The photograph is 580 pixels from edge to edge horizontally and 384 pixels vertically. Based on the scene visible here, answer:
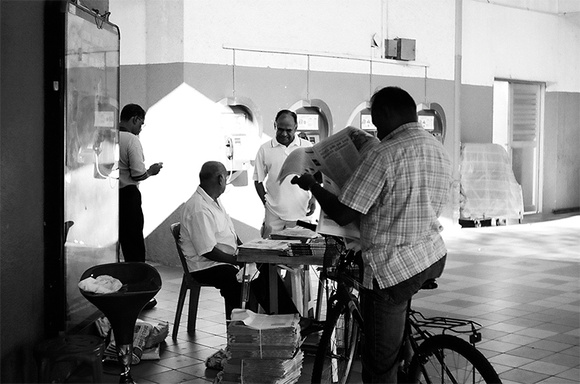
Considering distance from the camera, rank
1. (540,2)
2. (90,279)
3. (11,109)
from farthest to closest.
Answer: (540,2), (90,279), (11,109)

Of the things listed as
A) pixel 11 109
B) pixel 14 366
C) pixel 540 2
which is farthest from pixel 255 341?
pixel 540 2

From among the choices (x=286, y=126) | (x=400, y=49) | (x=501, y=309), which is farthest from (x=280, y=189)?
(x=400, y=49)

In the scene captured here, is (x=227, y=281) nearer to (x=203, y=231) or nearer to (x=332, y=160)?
(x=203, y=231)

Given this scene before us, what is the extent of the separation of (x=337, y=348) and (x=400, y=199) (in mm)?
1254

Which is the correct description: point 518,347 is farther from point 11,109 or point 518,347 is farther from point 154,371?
point 11,109

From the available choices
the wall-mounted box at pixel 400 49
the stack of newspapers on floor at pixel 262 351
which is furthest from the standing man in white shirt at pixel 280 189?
the wall-mounted box at pixel 400 49

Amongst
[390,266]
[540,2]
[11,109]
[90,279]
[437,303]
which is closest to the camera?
[390,266]

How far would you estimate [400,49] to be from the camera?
10977 millimetres

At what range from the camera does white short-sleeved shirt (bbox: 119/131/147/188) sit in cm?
686

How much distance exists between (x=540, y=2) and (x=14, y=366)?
12383 millimetres

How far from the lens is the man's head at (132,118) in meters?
7.01

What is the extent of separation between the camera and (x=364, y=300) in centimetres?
373

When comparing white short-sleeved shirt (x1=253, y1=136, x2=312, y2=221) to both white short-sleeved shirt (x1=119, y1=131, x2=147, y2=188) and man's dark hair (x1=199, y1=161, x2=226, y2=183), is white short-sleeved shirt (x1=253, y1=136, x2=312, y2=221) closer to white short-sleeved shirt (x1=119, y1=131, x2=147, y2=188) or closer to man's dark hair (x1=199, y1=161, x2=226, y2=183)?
white short-sleeved shirt (x1=119, y1=131, x2=147, y2=188)

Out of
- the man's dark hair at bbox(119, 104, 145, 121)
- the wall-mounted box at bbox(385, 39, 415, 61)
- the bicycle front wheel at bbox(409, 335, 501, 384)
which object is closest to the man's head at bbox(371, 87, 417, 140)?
the bicycle front wheel at bbox(409, 335, 501, 384)
